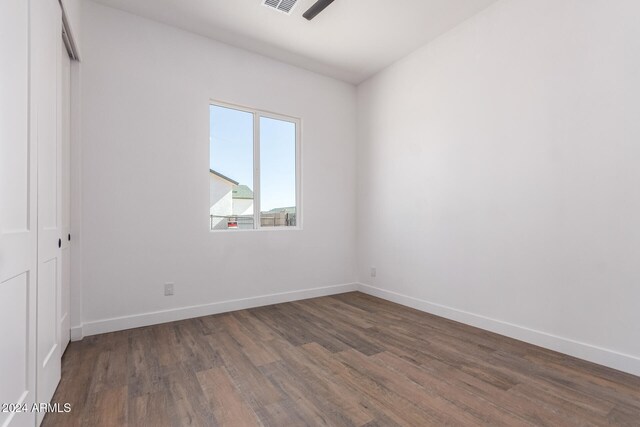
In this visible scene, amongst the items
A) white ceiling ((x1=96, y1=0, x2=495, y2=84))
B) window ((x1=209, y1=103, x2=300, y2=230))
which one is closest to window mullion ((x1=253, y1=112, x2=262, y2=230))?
window ((x1=209, y1=103, x2=300, y2=230))

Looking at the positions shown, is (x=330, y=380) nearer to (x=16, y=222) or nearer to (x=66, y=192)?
(x=16, y=222)

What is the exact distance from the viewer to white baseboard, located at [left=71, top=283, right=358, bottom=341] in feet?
9.20

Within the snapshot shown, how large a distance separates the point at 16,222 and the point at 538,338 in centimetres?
348

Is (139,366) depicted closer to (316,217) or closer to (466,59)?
(316,217)

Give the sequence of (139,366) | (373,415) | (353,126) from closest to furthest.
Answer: (373,415)
(139,366)
(353,126)

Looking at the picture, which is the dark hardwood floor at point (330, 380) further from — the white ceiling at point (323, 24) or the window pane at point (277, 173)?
the white ceiling at point (323, 24)

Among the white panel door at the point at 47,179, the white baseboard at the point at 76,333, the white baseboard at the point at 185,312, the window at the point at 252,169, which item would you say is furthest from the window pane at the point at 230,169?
the white panel door at the point at 47,179

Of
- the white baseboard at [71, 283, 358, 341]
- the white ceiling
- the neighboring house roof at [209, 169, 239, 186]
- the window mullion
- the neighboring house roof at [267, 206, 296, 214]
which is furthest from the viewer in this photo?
the neighboring house roof at [267, 206, 296, 214]

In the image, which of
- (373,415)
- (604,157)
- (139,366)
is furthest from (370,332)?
(604,157)

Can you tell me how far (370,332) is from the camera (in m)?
2.91

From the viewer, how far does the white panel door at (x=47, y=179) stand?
5.11 feet

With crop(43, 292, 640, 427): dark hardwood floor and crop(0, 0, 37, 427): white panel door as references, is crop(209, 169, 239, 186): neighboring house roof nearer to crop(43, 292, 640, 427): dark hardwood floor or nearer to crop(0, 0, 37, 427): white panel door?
crop(43, 292, 640, 427): dark hardwood floor

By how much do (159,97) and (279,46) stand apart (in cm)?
145

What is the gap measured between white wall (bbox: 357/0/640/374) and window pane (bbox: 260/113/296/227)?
134 cm
